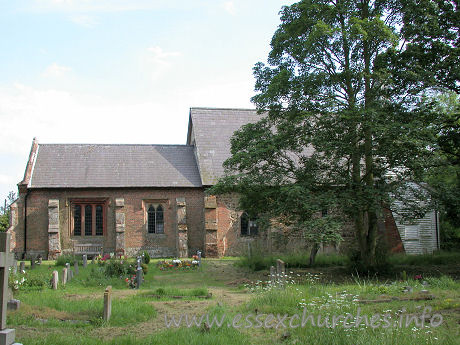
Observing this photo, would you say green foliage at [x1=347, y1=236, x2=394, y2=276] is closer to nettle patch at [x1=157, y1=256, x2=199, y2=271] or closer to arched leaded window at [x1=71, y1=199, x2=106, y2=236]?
nettle patch at [x1=157, y1=256, x2=199, y2=271]

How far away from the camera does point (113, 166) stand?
1123 inches

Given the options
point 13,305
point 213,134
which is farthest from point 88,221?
point 13,305

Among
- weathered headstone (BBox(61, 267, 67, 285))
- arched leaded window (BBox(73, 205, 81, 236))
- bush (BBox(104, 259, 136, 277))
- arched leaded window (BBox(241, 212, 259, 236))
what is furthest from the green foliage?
arched leaded window (BBox(73, 205, 81, 236))

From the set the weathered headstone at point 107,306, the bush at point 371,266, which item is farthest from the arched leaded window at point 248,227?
the weathered headstone at point 107,306

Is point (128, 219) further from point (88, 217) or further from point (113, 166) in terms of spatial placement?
point (113, 166)

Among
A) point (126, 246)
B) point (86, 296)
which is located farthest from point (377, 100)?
point (126, 246)

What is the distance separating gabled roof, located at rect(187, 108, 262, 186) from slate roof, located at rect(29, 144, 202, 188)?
0.82m

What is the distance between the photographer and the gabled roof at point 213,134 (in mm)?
28312

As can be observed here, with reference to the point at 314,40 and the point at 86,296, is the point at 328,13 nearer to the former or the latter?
the point at 314,40

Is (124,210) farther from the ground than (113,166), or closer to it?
closer to it

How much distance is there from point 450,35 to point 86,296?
14909mm

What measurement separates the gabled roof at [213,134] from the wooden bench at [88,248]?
7.34 meters

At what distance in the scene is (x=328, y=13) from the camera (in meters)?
16.4

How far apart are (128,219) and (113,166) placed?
376cm
